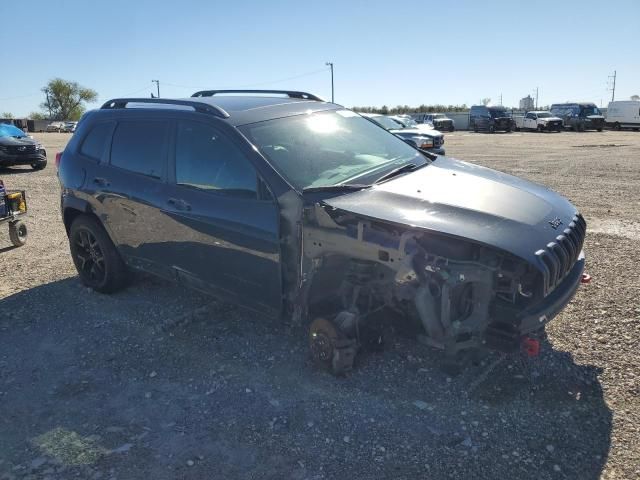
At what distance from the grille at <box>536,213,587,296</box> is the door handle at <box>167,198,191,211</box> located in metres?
2.58

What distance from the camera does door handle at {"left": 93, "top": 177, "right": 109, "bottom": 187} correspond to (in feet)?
16.0

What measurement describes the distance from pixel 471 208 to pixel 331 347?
1.29 meters

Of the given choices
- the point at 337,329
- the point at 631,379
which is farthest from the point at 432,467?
the point at 631,379

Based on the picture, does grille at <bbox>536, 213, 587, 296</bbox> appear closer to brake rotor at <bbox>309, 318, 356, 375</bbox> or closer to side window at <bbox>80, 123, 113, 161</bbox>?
brake rotor at <bbox>309, 318, 356, 375</bbox>

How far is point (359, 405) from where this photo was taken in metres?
3.33

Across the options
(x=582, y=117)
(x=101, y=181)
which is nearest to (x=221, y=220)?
(x=101, y=181)

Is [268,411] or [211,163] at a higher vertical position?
[211,163]

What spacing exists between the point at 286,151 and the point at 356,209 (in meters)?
0.89

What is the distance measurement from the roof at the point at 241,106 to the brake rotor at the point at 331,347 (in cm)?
164

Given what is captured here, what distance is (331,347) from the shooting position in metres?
3.51

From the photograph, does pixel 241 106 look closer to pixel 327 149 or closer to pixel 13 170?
pixel 327 149

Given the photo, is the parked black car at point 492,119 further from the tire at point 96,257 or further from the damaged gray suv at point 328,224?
the tire at point 96,257

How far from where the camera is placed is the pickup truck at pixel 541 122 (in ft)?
126

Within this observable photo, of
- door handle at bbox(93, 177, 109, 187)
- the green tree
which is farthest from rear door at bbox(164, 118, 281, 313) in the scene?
the green tree
